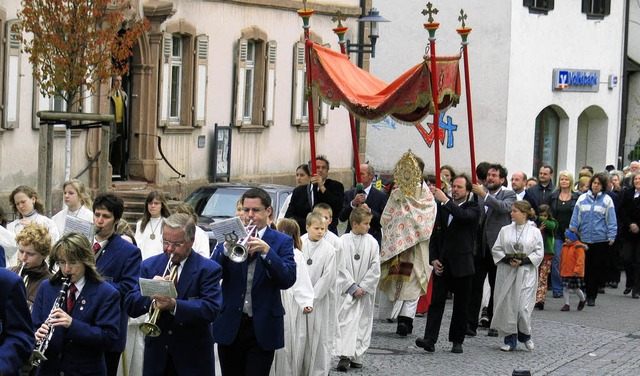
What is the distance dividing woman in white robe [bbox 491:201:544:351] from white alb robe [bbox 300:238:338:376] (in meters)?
3.13

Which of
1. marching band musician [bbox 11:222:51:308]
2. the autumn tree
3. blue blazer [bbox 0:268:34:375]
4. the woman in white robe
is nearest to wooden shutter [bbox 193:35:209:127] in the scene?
the autumn tree

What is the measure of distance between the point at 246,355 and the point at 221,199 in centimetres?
1017

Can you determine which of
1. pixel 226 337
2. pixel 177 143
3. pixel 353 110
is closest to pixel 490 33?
pixel 177 143

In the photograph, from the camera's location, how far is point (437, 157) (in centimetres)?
1661

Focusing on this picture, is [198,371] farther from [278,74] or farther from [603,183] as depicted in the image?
[278,74]

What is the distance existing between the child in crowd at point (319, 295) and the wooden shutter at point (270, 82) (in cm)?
1918

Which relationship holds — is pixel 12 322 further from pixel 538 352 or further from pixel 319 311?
pixel 538 352

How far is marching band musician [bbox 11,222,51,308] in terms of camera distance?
29.3 feet

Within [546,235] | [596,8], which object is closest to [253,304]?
[546,235]

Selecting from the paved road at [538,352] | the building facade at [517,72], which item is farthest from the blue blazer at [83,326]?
the building facade at [517,72]

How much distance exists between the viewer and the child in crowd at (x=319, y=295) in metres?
12.9

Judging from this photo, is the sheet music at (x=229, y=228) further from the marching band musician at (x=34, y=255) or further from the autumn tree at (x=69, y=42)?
the autumn tree at (x=69, y=42)

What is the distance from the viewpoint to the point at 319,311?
1305 cm

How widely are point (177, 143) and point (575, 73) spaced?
16940mm
